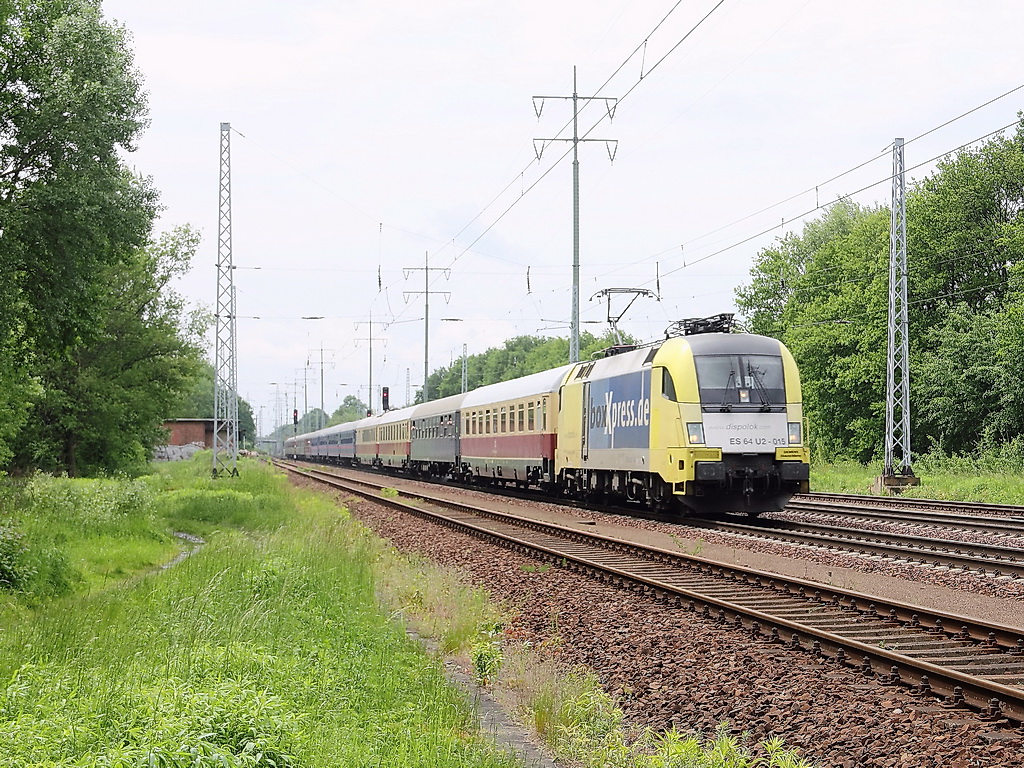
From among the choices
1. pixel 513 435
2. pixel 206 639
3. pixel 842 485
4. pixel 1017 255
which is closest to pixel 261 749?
pixel 206 639

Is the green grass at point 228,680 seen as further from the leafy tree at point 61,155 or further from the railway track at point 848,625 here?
the leafy tree at point 61,155

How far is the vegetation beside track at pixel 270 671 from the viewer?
4930 mm

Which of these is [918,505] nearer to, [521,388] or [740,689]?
[521,388]

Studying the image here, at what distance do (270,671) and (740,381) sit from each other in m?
14.0

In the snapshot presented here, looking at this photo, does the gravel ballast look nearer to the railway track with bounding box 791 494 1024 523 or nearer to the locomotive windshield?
the locomotive windshield

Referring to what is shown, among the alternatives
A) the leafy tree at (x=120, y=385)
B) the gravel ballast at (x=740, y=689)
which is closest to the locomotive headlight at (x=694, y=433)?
the gravel ballast at (x=740, y=689)

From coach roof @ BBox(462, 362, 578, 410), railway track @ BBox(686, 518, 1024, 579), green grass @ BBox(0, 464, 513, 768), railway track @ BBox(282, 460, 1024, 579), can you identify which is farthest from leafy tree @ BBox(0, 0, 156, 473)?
railway track @ BBox(686, 518, 1024, 579)

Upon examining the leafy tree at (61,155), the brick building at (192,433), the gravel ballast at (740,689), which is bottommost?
the gravel ballast at (740,689)

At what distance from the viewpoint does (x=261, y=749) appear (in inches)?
189

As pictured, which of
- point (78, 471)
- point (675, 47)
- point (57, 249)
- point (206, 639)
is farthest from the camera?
point (78, 471)

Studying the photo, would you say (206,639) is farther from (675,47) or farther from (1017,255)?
(1017,255)

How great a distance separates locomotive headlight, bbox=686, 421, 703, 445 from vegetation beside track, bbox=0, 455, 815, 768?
584 centimetres

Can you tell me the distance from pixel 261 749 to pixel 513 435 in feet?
89.5

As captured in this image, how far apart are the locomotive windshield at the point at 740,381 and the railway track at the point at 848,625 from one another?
4.74 metres
